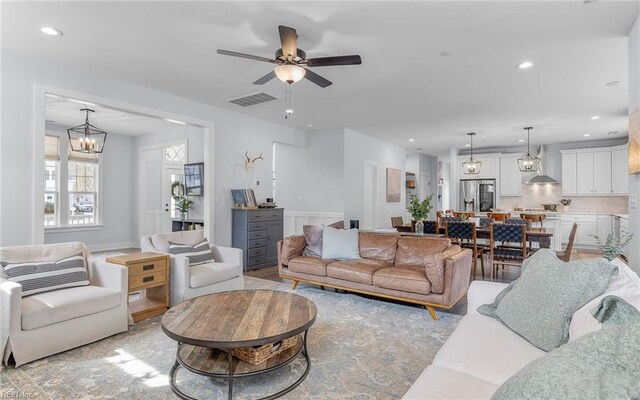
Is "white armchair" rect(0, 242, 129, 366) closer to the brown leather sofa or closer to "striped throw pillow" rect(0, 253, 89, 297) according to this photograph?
"striped throw pillow" rect(0, 253, 89, 297)

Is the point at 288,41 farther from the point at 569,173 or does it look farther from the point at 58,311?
the point at 569,173

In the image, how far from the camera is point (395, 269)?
147 inches

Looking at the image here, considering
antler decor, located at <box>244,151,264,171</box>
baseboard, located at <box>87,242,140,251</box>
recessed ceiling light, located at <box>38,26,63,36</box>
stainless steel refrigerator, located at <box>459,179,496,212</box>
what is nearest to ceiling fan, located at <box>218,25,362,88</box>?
recessed ceiling light, located at <box>38,26,63,36</box>

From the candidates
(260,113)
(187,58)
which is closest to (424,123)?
(260,113)

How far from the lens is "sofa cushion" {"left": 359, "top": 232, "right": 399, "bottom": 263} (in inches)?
165

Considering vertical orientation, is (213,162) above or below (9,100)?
below

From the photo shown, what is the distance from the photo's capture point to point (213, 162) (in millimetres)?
5523

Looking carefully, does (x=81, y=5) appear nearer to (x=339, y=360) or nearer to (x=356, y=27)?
(x=356, y=27)

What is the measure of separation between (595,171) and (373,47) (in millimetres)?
7769

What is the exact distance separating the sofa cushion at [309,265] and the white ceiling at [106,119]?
3193 mm

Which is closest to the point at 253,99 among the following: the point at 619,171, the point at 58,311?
the point at 58,311

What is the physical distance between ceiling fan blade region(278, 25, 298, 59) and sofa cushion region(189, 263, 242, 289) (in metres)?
2.39

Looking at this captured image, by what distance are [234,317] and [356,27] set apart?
2.55m

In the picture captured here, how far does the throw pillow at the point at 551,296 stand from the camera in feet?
5.18
